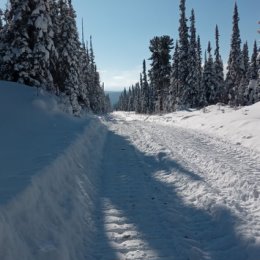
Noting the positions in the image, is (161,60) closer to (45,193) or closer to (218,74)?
(218,74)

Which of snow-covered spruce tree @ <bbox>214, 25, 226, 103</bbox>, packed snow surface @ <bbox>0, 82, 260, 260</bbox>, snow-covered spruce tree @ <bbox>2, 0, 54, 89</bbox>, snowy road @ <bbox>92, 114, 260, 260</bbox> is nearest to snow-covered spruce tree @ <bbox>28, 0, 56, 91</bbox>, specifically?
snow-covered spruce tree @ <bbox>2, 0, 54, 89</bbox>

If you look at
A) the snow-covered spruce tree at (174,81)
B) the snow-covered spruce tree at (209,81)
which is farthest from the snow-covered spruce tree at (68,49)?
the snow-covered spruce tree at (209,81)

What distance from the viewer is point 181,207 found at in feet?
23.9

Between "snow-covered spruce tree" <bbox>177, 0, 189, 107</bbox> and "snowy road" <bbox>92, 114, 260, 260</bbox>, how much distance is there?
1388 inches

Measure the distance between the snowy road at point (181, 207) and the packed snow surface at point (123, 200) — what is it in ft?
0.06

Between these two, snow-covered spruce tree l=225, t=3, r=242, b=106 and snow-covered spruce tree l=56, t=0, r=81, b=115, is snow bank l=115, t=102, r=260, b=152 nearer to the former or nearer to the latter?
snow-covered spruce tree l=56, t=0, r=81, b=115

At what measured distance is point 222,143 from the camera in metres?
14.8

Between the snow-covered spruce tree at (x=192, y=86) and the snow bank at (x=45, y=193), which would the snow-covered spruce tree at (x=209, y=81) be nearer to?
the snow-covered spruce tree at (x=192, y=86)

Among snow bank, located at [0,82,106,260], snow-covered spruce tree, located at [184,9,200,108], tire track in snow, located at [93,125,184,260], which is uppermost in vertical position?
snow-covered spruce tree, located at [184,9,200,108]

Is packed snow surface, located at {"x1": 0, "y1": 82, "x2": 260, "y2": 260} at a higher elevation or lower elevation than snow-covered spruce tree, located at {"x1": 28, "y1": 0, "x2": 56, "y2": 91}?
lower

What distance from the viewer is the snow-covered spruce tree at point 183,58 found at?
4703 centimetres

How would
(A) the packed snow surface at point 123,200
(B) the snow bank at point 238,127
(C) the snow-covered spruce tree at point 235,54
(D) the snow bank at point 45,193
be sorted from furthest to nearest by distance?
(C) the snow-covered spruce tree at point 235,54 → (B) the snow bank at point 238,127 → (A) the packed snow surface at point 123,200 → (D) the snow bank at point 45,193

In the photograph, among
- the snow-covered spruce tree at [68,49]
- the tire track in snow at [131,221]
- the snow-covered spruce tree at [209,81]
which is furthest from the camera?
the snow-covered spruce tree at [209,81]

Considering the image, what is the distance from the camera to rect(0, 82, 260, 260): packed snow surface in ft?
17.1
